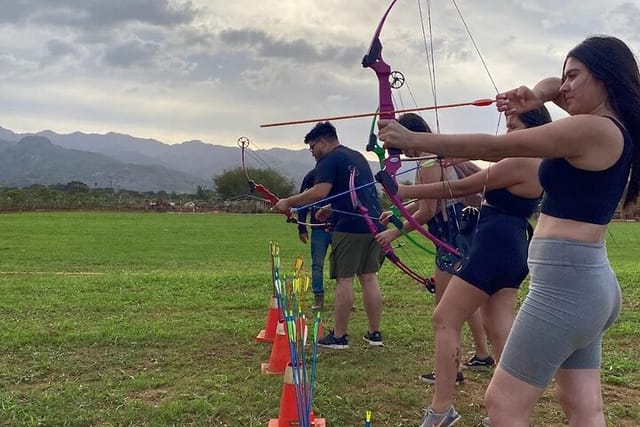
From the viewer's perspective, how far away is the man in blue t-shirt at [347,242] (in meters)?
5.38

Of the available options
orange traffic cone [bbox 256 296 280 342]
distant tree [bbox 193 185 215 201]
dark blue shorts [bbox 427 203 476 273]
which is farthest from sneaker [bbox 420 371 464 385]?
distant tree [bbox 193 185 215 201]

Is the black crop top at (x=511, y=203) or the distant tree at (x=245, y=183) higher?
the distant tree at (x=245, y=183)

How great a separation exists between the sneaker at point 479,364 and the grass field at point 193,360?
4.4 inches

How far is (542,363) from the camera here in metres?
2.25

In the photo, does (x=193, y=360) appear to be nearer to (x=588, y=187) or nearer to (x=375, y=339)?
(x=375, y=339)

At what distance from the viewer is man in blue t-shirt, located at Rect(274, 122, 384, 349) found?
17.6ft

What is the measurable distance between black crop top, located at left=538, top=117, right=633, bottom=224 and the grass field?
1967 mm

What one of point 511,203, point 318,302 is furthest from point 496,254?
point 318,302

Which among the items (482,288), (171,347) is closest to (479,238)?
(482,288)

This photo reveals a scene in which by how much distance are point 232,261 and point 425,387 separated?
1017 centimetres

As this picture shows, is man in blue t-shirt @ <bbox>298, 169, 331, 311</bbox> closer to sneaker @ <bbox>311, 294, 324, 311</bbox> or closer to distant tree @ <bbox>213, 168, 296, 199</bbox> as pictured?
sneaker @ <bbox>311, 294, 324, 311</bbox>

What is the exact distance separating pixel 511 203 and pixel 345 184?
2.34 metres

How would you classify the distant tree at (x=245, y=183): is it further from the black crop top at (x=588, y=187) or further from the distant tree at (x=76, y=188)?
the black crop top at (x=588, y=187)

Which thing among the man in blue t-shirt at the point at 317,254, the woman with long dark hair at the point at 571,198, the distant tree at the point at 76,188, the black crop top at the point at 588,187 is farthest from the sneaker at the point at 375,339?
the distant tree at the point at 76,188
